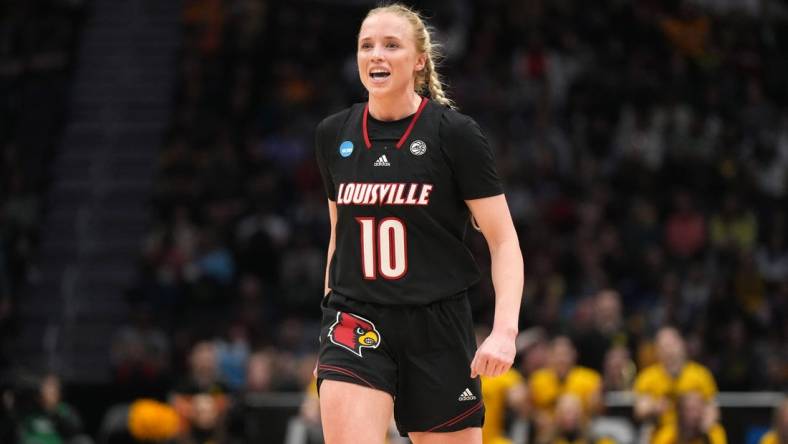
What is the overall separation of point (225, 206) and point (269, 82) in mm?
2428

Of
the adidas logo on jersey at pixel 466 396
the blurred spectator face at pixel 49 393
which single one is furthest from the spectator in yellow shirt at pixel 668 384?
the adidas logo on jersey at pixel 466 396

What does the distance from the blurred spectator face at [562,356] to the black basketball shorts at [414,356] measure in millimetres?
7095

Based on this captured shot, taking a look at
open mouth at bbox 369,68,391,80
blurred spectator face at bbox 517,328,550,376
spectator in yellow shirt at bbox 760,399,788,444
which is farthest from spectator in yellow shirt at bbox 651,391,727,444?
open mouth at bbox 369,68,391,80

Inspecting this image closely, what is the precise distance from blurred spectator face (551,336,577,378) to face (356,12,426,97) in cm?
728

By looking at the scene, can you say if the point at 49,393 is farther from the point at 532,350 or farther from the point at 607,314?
the point at 607,314

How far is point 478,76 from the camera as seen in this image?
57.1 ft

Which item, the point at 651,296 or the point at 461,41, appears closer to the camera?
the point at 651,296

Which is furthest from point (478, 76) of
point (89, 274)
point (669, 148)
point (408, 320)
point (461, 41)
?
point (408, 320)

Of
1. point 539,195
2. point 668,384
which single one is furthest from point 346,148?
point 539,195

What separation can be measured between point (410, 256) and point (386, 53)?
2.47 ft

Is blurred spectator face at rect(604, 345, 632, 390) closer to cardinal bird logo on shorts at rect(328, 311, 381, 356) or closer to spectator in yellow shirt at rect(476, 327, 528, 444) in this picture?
spectator in yellow shirt at rect(476, 327, 528, 444)

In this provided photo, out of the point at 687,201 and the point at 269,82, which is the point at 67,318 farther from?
the point at 687,201

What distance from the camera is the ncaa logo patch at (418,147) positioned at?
15.9ft

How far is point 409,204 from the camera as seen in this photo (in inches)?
189
